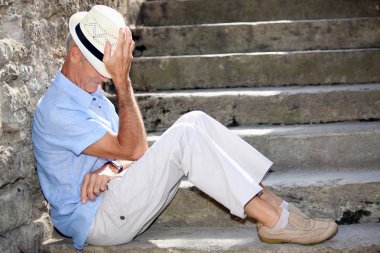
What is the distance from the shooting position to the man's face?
2.67 m

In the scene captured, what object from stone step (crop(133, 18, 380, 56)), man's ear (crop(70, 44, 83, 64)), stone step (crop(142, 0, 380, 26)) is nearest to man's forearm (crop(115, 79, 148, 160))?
man's ear (crop(70, 44, 83, 64))

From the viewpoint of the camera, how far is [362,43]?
4.33 m

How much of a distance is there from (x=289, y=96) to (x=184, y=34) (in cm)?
119

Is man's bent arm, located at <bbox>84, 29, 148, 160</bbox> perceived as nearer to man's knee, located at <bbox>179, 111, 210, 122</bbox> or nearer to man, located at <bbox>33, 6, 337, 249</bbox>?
man, located at <bbox>33, 6, 337, 249</bbox>

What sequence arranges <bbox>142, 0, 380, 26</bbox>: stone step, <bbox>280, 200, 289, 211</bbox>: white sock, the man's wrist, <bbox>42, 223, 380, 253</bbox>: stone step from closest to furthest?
<bbox>42, 223, 380, 253</bbox>: stone step → <bbox>280, 200, 289, 211</bbox>: white sock → the man's wrist → <bbox>142, 0, 380, 26</bbox>: stone step

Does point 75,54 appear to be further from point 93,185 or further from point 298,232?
point 298,232

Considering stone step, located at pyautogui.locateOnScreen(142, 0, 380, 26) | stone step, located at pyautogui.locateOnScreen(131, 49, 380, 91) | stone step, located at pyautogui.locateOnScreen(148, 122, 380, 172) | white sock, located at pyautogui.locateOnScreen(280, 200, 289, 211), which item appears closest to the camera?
white sock, located at pyautogui.locateOnScreen(280, 200, 289, 211)

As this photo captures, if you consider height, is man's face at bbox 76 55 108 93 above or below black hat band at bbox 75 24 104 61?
below

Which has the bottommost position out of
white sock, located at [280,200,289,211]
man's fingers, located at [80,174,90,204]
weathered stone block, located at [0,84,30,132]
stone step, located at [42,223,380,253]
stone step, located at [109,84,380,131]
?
stone step, located at [42,223,380,253]

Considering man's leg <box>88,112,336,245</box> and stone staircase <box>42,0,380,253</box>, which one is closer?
man's leg <box>88,112,336,245</box>

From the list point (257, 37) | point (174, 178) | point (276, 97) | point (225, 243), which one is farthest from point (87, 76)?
point (257, 37)

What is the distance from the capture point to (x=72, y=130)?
2537 mm

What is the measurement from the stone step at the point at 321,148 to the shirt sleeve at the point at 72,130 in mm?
1126

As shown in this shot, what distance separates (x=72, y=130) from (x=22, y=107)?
12.0 inches
